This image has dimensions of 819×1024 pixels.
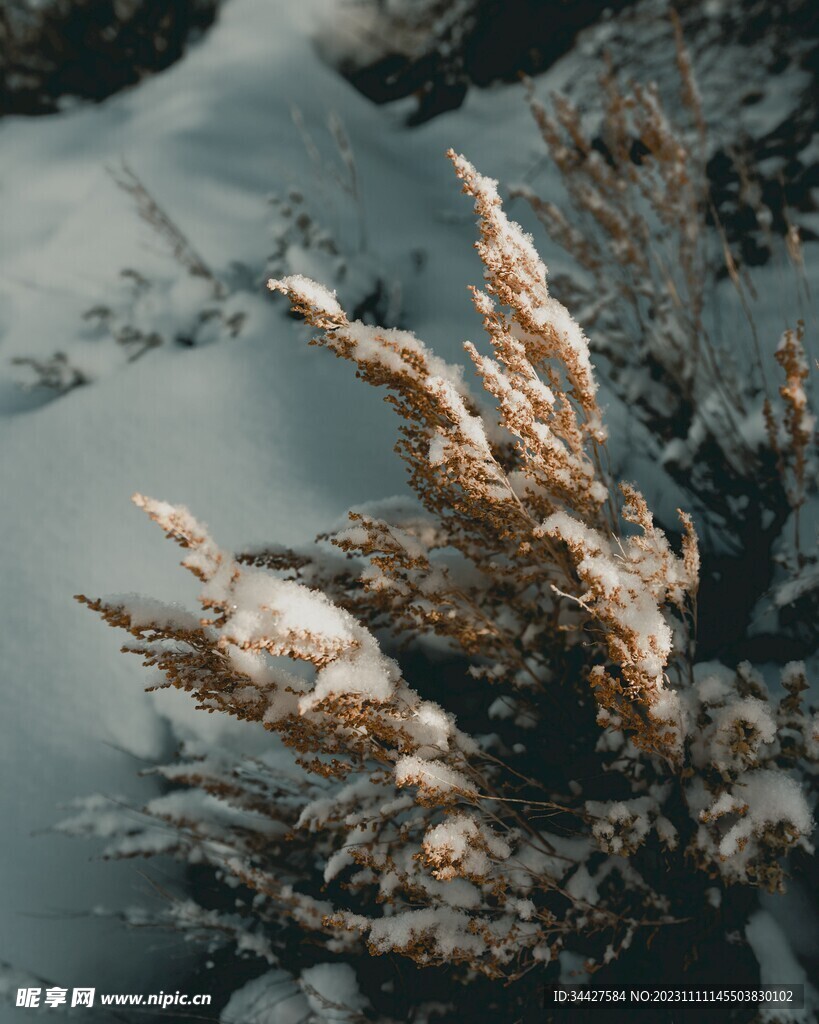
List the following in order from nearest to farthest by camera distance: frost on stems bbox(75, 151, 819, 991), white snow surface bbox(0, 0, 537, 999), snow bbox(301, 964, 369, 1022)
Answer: frost on stems bbox(75, 151, 819, 991) → snow bbox(301, 964, 369, 1022) → white snow surface bbox(0, 0, 537, 999)

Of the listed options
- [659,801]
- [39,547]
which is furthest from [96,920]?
[659,801]

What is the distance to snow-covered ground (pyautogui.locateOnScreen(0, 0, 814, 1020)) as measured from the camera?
1439 millimetres

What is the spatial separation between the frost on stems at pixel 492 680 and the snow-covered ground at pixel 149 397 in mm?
273

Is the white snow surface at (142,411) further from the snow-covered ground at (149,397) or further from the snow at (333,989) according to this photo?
the snow at (333,989)

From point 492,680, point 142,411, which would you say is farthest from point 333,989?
point 142,411

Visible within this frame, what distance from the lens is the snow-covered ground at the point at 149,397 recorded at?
1.44 metres

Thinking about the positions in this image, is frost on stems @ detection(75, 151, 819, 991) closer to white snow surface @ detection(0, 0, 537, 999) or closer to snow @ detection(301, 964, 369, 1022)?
snow @ detection(301, 964, 369, 1022)

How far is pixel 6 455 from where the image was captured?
1844mm

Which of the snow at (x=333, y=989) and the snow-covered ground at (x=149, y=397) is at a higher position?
the snow-covered ground at (x=149, y=397)

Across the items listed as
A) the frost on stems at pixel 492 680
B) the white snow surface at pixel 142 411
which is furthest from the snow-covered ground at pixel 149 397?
the frost on stems at pixel 492 680

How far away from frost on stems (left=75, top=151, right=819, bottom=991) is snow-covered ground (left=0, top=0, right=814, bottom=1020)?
27 cm

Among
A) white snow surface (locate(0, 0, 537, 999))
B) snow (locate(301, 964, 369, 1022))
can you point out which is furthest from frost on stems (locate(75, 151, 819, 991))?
white snow surface (locate(0, 0, 537, 999))

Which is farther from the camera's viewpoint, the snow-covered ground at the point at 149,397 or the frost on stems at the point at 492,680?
the snow-covered ground at the point at 149,397

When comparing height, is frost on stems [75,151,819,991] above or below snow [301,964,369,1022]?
above
